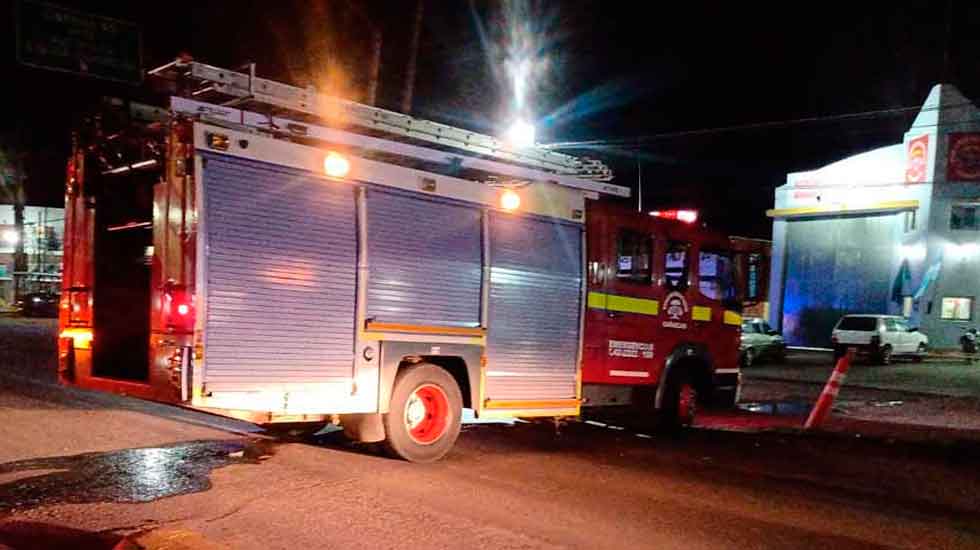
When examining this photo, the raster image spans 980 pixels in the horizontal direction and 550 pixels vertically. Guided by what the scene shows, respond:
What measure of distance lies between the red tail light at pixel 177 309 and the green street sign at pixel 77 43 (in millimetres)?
6115

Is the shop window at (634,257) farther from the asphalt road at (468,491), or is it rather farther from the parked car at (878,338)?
the parked car at (878,338)

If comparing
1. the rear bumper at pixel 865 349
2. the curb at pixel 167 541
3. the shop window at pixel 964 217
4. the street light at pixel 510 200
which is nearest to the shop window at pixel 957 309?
the shop window at pixel 964 217

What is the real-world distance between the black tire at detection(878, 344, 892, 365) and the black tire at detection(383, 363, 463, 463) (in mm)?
22302

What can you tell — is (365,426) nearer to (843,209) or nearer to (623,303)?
(623,303)

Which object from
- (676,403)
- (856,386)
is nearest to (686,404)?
(676,403)

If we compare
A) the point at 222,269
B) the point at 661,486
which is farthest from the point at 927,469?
the point at 222,269

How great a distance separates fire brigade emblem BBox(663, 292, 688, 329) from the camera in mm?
10367

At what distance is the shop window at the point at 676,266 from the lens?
34.2 ft

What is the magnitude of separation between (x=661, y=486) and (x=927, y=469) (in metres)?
3.66

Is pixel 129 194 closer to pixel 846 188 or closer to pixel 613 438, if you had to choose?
pixel 613 438

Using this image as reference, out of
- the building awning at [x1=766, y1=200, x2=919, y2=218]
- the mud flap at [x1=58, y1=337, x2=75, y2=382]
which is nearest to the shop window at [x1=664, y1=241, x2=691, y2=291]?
the mud flap at [x1=58, y1=337, x2=75, y2=382]

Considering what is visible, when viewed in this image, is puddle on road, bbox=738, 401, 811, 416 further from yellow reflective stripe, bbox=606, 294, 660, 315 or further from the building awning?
the building awning

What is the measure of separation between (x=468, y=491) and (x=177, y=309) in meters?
2.73

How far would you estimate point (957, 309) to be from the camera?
3139cm
